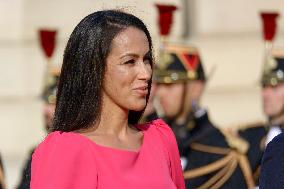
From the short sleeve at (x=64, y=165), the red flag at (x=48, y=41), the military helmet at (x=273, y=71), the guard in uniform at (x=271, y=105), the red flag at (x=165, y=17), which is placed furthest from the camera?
the military helmet at (x=273, y=71)

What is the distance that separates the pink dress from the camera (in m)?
4.12

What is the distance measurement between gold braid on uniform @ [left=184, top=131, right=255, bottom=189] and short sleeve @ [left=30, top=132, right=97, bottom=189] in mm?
A: 2571

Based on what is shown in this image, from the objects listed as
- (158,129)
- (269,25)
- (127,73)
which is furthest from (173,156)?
(269,25)

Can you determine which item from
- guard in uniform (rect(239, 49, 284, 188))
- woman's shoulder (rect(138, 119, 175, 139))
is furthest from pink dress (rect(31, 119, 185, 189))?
guard in uniform (rect(239, 49, 284, 188))

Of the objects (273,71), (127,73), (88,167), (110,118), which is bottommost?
(273,71)

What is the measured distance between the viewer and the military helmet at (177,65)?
7887 mm

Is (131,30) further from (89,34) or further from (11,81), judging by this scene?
(11,81)

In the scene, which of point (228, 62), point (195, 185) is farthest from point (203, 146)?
point (228, 62)

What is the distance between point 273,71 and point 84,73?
3911 millimetres

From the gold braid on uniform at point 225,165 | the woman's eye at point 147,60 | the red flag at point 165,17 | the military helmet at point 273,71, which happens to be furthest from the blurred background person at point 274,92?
the woman's eye at point 147,60

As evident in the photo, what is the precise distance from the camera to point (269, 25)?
7.42 m

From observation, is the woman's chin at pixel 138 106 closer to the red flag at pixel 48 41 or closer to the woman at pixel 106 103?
the woman at pixel 106 103

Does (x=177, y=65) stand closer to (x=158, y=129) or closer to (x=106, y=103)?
(x=158, y=129)

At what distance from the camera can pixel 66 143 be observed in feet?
13.7
